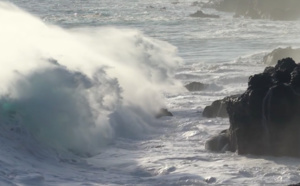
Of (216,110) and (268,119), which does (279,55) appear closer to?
(216,110)

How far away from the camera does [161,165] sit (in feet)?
49.1

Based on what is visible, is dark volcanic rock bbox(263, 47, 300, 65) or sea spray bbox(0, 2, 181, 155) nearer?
sea spray bbox(0, 2, 181, 155)

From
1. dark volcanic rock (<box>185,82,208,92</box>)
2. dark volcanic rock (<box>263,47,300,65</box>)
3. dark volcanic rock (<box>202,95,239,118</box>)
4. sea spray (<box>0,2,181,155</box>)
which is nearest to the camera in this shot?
sea spray (<box>0,2,181,155</box>)

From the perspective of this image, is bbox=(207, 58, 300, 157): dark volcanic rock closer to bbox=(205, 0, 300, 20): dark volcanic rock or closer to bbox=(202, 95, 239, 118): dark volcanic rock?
bbox=(202, 95, 239, 118): dark volcanic rock

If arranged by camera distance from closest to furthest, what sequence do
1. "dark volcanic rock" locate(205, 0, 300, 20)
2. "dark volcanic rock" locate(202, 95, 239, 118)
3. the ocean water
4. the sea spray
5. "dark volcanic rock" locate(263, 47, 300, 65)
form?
the ocean water < the sea spray < "dark volcanic rock" locate(202, 95, 239, 118) < "dark volcanic rock" locate(263, 47, 300, 65) < "dark volcanic rock" locate(205, 0, 300, 20)

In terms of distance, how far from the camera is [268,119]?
1560 cm

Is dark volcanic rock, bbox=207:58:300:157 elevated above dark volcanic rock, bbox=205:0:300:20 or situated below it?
below

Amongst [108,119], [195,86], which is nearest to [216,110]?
[108,119]

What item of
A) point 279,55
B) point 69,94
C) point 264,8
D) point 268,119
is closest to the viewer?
point 268,119

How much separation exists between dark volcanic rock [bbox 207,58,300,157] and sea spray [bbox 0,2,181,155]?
3639 millimetres

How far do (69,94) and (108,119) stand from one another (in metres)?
1.32

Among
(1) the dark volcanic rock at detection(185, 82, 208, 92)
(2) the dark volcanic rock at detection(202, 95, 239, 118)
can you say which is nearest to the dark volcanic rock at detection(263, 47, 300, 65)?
(1) the dark volcanic rock at detection(185, 82, 208, 92)

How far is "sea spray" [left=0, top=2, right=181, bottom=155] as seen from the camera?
1689 centimetres

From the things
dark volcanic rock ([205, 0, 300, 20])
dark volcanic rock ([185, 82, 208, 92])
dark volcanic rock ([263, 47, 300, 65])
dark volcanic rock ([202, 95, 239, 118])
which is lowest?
dark volcanic rock ([202, 95, 239, 118])
